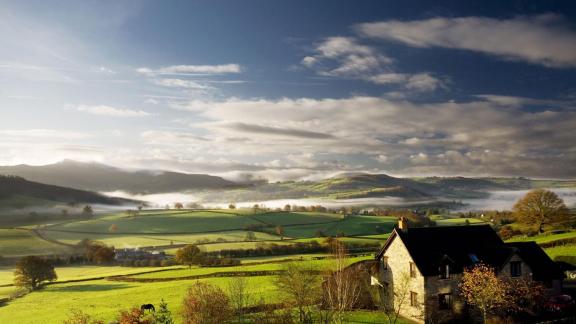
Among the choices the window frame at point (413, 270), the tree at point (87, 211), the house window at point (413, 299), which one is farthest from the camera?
the tree at point (87, 211)

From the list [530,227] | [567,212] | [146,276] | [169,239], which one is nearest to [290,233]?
[169,239]

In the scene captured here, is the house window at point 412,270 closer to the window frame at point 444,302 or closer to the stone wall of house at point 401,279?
the stone wall of house at point 401,279

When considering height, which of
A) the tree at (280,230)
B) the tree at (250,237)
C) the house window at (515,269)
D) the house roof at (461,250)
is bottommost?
the tree at (250,237)

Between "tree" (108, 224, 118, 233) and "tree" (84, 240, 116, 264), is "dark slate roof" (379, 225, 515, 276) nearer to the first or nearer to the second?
"tree" (84, 240, 116, 264)

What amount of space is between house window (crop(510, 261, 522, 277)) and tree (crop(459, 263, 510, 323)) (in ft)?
10.7

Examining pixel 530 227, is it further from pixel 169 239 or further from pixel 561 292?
pixel 169 239

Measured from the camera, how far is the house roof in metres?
53.7

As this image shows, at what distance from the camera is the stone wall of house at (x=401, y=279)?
52547 mm

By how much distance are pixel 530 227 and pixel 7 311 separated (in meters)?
124

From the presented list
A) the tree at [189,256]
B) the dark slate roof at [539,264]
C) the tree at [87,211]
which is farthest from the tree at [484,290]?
A: the tree at [87,211]

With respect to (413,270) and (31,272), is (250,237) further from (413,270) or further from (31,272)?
(413,270)

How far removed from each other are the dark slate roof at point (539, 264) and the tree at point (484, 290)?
23.1 ft

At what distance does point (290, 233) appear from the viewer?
148m

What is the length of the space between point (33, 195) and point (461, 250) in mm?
162353
